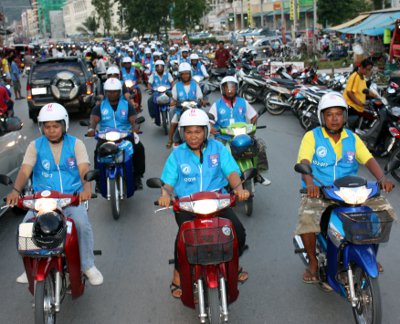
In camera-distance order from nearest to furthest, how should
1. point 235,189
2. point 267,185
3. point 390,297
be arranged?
point 235,189, point 390,297, point 267,185

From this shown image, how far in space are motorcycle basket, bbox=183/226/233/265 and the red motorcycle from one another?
94 centimetres

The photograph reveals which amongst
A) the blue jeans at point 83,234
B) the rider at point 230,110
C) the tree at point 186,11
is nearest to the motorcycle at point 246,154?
the rider at point 230,110

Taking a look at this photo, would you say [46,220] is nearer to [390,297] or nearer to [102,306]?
[102,306]

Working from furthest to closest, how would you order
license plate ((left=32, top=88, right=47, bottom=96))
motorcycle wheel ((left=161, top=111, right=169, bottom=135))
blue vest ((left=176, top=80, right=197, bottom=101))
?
1. license plate ((left=32, top=88, right=47, bottom=96))
2. motorcycle wheel ((left=161, top=111, right=169, bottom=135))
3. blue vest ((left=176, top=80, right=197, bottom=101))

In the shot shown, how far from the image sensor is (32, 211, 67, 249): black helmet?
3.80 meters

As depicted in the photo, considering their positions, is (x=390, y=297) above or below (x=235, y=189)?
below

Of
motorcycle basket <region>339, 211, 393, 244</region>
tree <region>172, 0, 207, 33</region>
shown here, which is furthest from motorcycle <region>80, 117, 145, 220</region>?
tree <region>172, 0, 207, 33</region>

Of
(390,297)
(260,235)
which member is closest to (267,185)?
(260,235)

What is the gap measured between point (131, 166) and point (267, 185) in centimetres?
209

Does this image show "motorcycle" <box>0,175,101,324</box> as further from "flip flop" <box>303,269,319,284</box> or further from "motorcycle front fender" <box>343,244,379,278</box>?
"motorcycle front fender" <box>343,244,379,278</box>

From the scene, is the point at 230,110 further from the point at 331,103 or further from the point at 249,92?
the point at 249,92

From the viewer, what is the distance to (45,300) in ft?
13.0

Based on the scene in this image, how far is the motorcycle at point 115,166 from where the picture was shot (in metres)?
6.91

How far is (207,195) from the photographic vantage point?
3.78 metres
